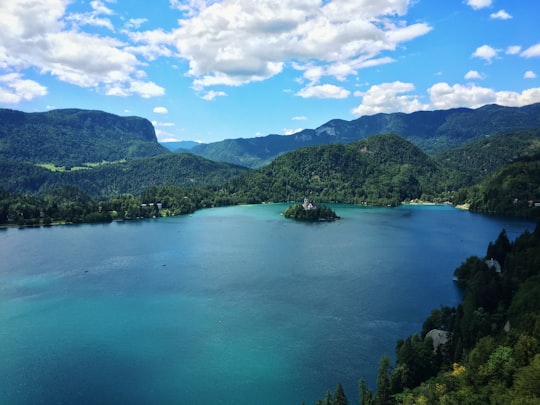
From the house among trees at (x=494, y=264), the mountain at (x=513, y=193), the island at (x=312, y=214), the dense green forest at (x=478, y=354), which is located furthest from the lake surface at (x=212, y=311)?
the island at (x=312, y=214)

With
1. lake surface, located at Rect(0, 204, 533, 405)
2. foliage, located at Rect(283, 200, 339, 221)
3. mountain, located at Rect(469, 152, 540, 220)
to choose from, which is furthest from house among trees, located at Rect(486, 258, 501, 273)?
foliage, located at Rect(283, 200, 339, 221)

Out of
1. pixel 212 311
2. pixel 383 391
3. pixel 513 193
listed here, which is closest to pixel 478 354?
pixel 383 391

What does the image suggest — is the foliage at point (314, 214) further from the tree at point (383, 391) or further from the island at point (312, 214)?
the tree at point (383, 391)

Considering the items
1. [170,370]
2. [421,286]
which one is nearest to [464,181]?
[421,286]

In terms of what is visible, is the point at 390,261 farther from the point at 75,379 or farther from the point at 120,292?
the point at 75,379

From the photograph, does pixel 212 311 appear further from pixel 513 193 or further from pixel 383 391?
pixel 513 193
